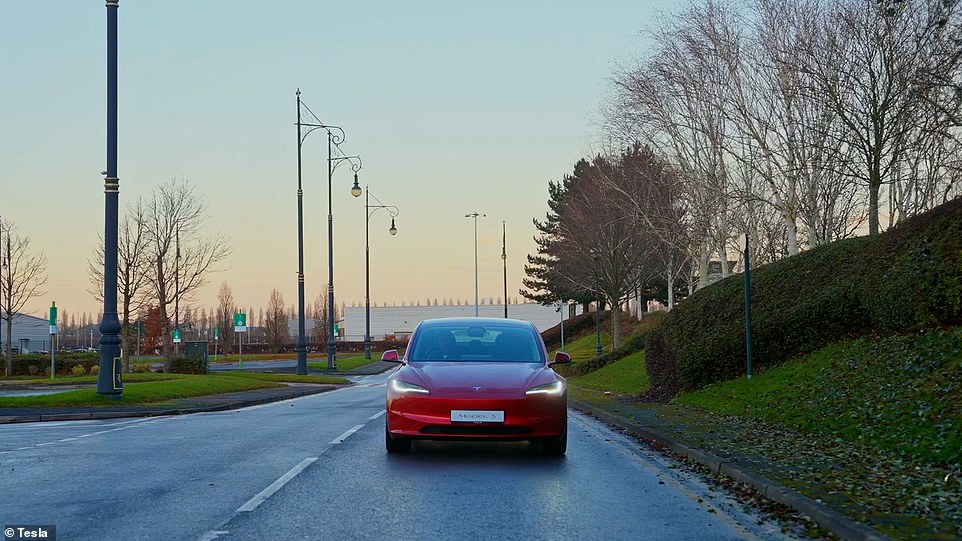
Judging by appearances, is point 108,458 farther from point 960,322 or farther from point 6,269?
point 6,269

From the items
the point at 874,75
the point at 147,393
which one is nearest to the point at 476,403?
the point at 147,393

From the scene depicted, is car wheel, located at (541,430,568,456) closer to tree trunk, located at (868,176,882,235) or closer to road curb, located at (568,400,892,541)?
road curb, located at (568,400,892,541)

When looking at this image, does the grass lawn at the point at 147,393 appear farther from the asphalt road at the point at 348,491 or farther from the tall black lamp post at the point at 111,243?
the asphalt road at the point at 348,491

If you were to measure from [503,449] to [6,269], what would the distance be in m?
40.8

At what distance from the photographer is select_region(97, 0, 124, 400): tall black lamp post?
19.7 meters

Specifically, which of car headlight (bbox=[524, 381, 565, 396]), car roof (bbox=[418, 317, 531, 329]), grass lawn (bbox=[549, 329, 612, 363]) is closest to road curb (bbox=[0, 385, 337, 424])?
car roof (bbox=[418, 317, 531, 329])

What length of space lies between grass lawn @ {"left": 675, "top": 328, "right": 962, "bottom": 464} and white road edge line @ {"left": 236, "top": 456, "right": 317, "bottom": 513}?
6.03 m

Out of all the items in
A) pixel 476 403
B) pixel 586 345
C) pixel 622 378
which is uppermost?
pixel 476 403

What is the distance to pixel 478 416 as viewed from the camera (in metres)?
9.95

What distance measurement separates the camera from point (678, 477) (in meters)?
9.48

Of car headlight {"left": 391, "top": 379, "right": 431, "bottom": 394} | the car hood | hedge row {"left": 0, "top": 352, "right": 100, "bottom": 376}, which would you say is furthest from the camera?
hedge row {"left": 0, "top": 352, "right": 100, "bottom": 376}

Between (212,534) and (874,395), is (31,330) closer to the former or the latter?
(874,395)

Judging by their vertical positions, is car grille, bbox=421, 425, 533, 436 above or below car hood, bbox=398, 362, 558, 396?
below

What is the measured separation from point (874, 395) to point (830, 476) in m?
4.43
